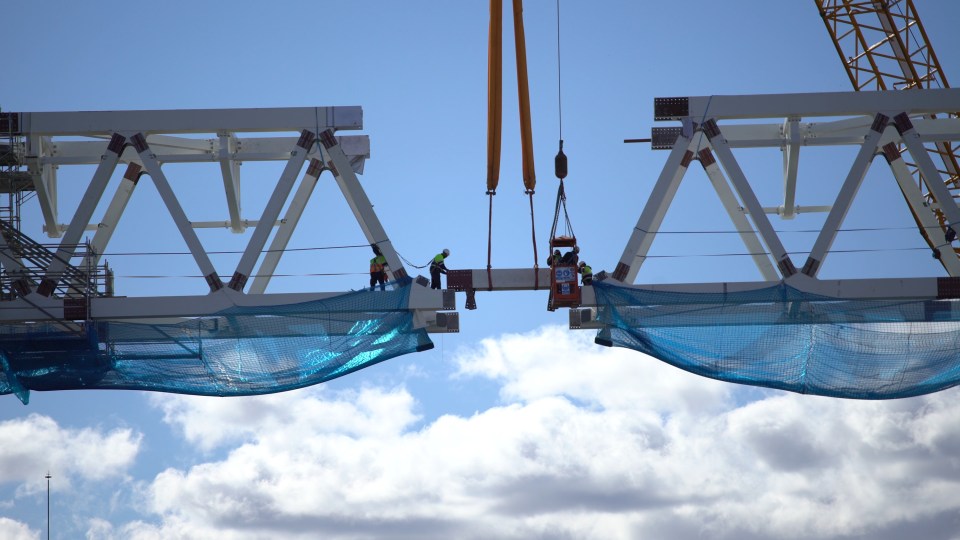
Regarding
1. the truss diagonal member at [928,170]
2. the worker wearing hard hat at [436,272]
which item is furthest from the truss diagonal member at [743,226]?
the worker wearing hard hat at [436,272]

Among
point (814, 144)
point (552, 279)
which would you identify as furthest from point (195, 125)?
point (814, 144)

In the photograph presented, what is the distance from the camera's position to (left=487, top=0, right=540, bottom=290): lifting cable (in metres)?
35.2

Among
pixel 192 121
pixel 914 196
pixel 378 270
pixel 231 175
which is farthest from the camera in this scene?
pixel 231 175

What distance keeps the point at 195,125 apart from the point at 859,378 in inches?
624

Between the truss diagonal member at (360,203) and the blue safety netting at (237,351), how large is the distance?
1.07m

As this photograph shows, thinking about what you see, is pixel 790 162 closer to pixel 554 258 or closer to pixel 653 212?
pixel 653 212

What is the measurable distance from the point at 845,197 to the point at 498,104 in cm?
831

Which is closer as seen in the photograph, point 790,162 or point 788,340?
point 788,340

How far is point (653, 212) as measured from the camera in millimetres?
33906

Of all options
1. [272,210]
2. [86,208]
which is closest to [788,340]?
[272,210]

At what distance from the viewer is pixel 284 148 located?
37.4 m

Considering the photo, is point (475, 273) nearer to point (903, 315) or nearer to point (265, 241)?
point (265, 241)

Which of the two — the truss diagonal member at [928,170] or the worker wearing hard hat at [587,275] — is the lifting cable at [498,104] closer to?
the worker wearing hard hat at [587,275]

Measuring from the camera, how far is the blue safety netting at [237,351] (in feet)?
106
